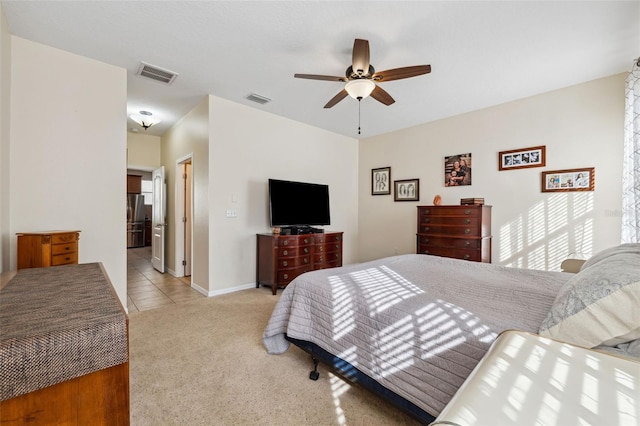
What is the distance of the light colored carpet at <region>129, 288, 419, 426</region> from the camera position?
1.53 m

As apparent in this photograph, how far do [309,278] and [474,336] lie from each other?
108 centimetres

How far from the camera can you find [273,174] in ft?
14.2

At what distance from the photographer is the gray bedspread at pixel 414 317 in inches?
47.1

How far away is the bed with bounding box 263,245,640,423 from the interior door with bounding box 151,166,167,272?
390 centimetres

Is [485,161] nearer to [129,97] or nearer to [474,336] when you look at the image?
[474,336]

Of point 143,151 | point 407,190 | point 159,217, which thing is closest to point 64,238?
point 159,217

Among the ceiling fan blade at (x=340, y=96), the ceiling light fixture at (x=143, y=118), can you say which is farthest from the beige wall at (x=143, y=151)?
the ceiling fan blade at (x=340, y=96)

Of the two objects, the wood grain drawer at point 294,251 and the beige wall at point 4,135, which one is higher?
the beige wall at point 4,135

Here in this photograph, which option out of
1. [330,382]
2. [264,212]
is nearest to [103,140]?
[264,212]

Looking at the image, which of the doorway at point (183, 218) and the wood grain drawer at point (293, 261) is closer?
the wood grain drawer at point (293, 261)

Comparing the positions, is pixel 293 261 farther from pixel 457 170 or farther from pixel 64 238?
pixel 457 170

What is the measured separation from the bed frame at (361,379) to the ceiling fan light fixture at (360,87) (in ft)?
7.04

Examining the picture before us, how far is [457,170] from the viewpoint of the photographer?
4.23m

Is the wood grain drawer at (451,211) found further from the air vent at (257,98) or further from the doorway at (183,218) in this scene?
the doorway at (183,218)
